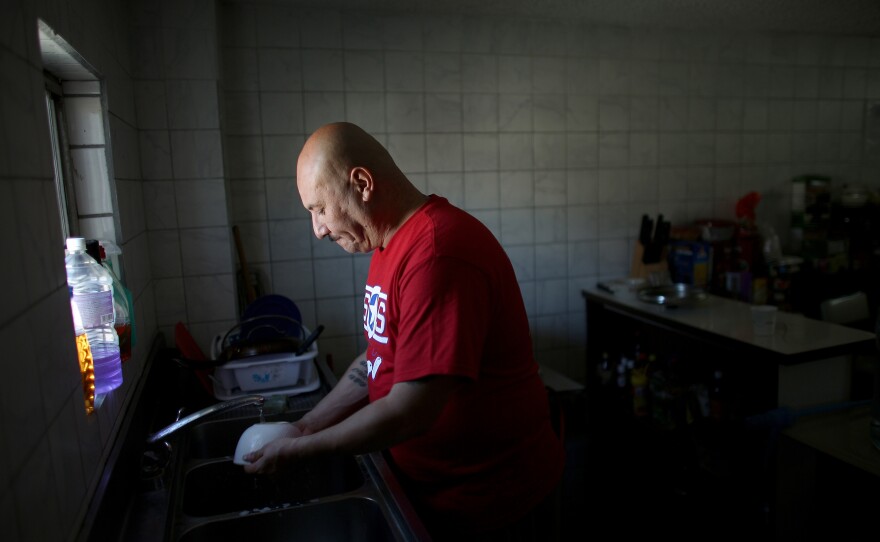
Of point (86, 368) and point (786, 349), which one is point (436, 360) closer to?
point (86, 368)

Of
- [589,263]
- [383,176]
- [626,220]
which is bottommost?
[589,263]

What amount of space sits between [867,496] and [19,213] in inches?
90.6

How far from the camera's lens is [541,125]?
277 cm

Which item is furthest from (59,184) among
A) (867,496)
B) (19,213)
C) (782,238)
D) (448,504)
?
(782,238)

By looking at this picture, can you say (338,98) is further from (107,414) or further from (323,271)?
(107,414)

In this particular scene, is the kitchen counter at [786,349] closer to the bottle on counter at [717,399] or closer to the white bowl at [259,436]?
the bottle on counter at [717,399]

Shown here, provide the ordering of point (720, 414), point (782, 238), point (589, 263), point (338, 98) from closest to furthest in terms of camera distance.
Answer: point (720, 414) → point (338, 98) → point (589, 263) → point (782, 238)

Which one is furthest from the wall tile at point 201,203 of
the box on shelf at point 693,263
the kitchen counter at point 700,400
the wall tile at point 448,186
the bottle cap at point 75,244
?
the box on shelf at point 693,263

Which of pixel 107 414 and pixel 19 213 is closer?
pixel 19 213

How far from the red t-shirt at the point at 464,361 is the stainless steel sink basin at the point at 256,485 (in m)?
0.25

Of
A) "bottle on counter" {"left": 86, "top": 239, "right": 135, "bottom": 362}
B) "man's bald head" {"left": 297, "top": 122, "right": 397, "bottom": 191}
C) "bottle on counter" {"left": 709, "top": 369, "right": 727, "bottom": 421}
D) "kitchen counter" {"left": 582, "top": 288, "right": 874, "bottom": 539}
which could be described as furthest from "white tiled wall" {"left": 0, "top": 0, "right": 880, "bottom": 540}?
"bottle on counter" {"left": 709, "top": 369, "right": 727, "bottom": 421}

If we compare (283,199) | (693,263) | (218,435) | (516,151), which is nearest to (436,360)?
(218,435)

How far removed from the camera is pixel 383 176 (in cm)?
112

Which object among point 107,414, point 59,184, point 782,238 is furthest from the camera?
point 782,238
